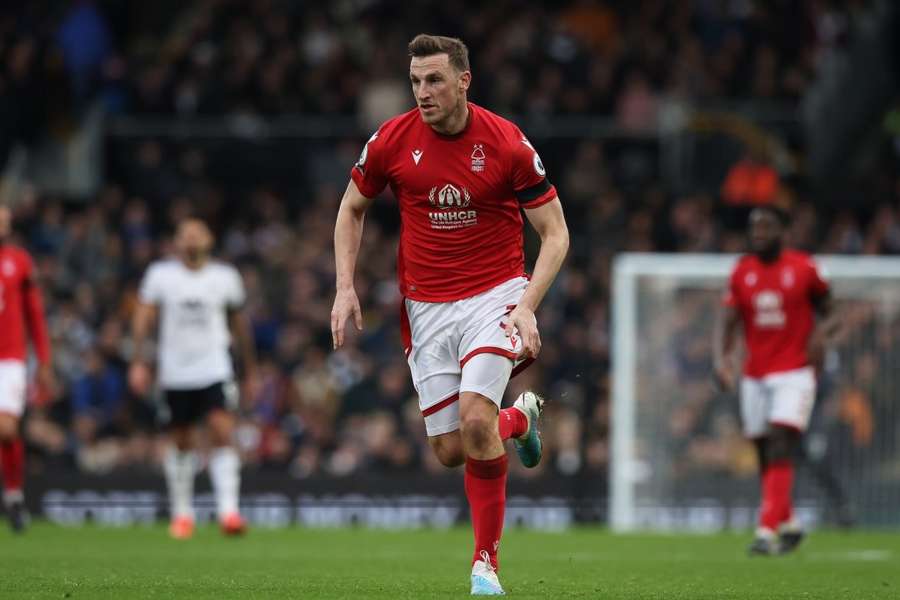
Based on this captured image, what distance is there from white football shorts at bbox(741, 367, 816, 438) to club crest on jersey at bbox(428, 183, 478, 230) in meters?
5.14

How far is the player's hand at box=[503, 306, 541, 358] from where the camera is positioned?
8.30 meters

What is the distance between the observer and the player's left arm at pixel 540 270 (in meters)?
8.34

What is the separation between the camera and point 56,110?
2202cm

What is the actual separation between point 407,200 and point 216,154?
13.6 m

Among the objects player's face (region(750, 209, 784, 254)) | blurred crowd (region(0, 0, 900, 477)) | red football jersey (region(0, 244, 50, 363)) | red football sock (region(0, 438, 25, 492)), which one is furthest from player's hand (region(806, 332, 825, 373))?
red football sock (region(0, 438, 25, 492))

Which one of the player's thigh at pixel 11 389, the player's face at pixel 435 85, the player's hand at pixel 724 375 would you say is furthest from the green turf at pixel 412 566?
the player's face at pixel 435 85

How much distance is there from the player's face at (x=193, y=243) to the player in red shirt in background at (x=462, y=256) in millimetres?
6340

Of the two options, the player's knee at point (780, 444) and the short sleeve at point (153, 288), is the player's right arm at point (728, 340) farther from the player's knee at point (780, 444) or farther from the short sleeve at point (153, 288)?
the short sleeve at point (153, 288)

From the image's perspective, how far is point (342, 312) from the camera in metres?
8.50

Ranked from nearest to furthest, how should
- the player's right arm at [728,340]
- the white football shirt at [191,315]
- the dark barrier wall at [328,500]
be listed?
the player's right arm at [728,340] → the white football shirt at [191,315] → the dark barrier wall at [328,500]

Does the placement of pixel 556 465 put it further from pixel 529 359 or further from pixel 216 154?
pixel 529 359

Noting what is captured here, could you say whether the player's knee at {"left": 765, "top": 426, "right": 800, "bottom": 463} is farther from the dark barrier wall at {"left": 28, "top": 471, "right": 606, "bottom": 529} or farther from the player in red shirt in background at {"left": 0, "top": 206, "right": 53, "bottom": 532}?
the player in red shirt in background at {"left": 0, "top": 206, "right": 53, "bottom": 532}

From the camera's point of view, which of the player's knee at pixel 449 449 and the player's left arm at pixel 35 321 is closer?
the player's knee at pixel 449 449

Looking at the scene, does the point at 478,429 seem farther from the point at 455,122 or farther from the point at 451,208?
the point at 455,122
